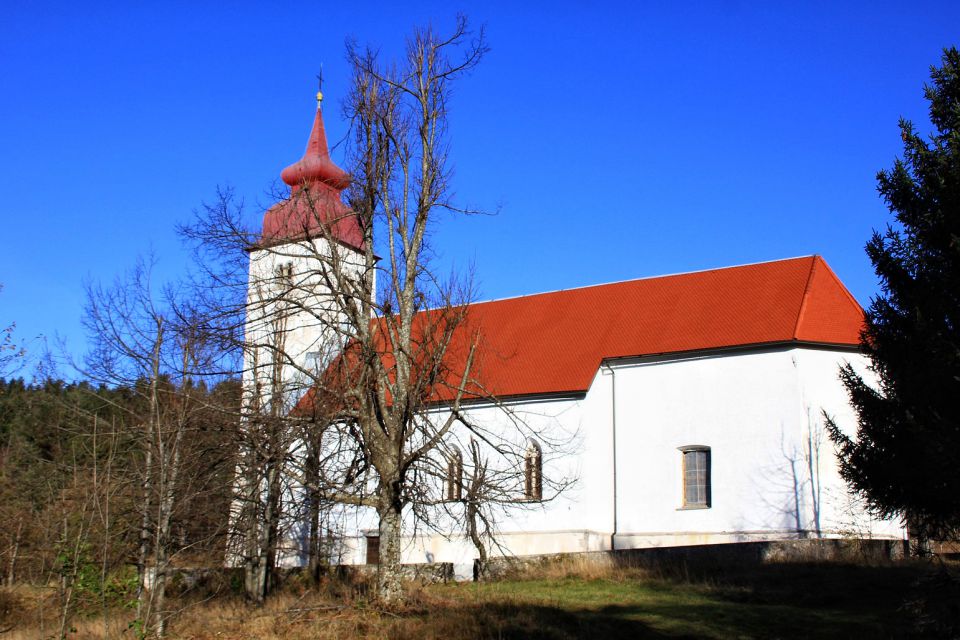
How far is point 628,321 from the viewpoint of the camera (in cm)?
2981

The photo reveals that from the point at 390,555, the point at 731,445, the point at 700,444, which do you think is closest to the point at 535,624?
the point at 390,555

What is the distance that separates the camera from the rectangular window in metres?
26.5

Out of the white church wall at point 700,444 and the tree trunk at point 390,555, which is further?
the white church wall at point 700,444

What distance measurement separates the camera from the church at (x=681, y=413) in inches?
982

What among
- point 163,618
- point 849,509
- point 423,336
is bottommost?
point 163,618

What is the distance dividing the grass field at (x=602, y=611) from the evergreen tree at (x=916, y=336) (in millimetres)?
1492

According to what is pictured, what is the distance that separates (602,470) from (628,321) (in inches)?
194

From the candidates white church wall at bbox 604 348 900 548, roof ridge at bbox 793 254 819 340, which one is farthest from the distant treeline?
roof ridge at bbox 793 254 819 340

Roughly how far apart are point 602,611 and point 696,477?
12.6 meters

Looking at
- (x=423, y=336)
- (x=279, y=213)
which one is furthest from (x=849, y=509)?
(x=279, y=213)

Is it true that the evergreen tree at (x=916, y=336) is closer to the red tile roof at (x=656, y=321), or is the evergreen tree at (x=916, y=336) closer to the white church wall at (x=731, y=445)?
the white church wall at (x=731, y=445)

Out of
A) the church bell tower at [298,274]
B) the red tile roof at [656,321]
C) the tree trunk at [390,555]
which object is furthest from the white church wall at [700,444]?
the tree trunk at [390,555]

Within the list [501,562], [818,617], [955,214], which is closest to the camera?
[955,214]

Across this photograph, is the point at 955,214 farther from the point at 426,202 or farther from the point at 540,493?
the point at 540,493
